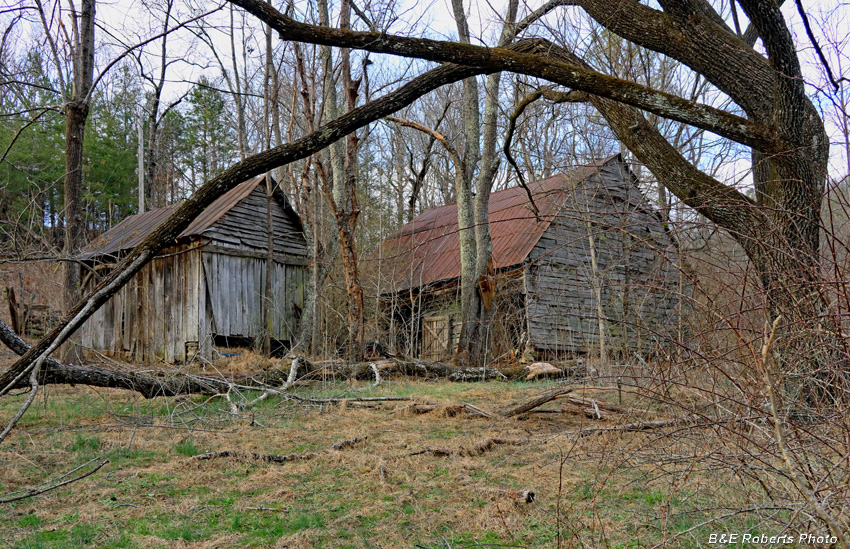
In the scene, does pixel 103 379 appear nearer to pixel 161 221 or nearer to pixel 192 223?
pixel 192 223

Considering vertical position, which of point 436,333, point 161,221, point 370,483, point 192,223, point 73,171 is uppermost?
point 161,221

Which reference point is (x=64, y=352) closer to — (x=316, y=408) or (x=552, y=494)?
(x=316, y=408)

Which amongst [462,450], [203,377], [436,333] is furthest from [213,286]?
[462,450]

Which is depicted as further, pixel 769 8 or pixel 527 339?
pixel 527 339

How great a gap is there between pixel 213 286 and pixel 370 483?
493 inches

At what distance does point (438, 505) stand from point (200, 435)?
11.2 ft

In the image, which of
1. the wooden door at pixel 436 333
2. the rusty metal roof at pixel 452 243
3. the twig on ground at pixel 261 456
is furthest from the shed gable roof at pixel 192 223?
the twig on ground at pixel 261 456

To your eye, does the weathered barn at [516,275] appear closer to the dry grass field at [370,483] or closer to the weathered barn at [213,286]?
the weathered barn at [213,286]

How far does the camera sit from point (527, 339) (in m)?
15.8

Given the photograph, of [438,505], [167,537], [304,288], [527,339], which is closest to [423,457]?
[438,505]

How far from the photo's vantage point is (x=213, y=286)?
1628 centimetres

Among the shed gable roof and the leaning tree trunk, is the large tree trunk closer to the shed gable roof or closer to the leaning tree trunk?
the leaning tree trunk

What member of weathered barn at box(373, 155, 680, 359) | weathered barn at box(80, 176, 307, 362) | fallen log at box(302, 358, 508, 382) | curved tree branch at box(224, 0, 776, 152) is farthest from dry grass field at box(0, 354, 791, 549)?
weathered barn at box(80, 176, 307, 362)

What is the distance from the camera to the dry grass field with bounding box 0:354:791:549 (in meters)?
3.58
